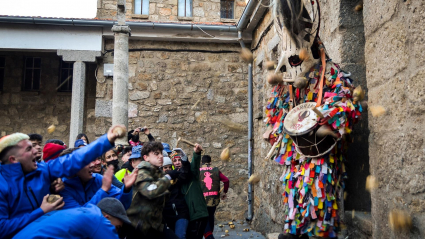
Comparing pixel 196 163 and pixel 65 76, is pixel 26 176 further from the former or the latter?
pixel 65 76

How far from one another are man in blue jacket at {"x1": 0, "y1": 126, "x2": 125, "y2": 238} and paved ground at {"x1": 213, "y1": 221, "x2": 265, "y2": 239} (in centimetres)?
500

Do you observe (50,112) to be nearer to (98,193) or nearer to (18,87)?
(18,87)

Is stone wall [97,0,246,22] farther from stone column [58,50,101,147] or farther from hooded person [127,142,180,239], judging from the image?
hooded person [127,142,180,239]

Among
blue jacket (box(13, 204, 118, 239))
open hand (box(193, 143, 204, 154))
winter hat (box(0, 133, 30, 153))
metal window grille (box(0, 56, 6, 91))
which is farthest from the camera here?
metal window grille (box(0, 56, 6, 91))

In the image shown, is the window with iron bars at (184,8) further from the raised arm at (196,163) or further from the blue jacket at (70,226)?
the blue jacket at (70,226)

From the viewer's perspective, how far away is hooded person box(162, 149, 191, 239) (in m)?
4.58

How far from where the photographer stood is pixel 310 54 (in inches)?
124

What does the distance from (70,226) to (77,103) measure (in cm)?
691

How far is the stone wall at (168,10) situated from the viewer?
394 inches

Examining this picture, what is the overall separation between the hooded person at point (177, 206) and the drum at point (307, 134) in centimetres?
189

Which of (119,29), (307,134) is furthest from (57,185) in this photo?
(119,29)

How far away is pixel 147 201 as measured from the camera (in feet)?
10.4

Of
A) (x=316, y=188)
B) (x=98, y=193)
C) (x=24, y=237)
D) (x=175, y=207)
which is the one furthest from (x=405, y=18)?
(x=175, y=207)

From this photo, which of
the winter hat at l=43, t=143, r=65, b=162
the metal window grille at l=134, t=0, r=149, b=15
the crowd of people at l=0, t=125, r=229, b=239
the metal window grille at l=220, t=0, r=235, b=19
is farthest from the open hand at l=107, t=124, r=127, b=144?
the metal window grille at l=220, t=0, r=235, b=19
